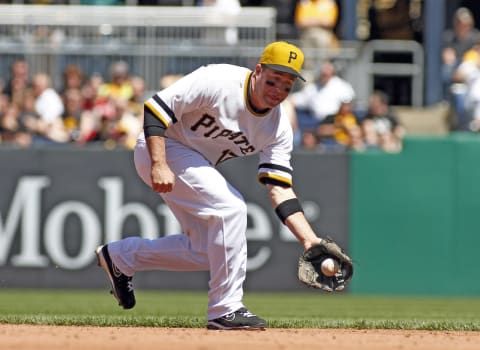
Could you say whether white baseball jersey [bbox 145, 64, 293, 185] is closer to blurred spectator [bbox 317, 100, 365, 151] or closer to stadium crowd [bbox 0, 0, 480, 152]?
stadium crowd [bbox 0, 0, 480, 152]

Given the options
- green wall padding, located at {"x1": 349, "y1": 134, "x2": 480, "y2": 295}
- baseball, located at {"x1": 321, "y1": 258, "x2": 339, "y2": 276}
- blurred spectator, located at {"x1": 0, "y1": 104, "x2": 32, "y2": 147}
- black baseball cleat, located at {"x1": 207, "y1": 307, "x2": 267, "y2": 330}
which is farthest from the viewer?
blurred spectator, located at {"x1": 0, "y1": 104, "x2": 32, "y2": 147}

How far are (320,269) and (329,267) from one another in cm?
11

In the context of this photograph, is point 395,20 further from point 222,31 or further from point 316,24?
point 222,31

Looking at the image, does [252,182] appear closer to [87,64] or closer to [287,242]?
[287,242]

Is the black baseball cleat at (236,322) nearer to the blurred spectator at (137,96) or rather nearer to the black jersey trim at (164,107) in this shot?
the black jersey trim at (164,107)

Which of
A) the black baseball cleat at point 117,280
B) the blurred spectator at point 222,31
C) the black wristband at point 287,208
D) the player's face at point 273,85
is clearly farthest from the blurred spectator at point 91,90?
the player's face at point 273,85

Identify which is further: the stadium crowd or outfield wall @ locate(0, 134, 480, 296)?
the stadium crowd

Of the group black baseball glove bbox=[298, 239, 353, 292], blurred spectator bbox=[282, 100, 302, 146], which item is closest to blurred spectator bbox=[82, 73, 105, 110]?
blurred spectator bbox=[282, 100, 302, 146]

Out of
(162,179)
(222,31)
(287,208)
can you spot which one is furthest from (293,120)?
(162,179)

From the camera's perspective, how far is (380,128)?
16.4 metres

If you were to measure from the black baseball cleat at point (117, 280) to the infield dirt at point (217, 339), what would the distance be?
72 cm

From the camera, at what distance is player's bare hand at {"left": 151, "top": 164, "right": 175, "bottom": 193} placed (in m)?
8.26

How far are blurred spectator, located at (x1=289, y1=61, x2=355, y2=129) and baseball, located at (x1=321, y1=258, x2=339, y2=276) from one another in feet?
27.9

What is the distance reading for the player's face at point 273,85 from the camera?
8391 millimetres
